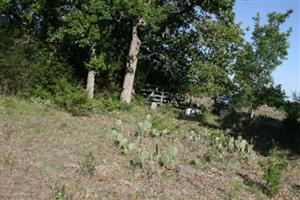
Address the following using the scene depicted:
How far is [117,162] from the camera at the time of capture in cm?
1403

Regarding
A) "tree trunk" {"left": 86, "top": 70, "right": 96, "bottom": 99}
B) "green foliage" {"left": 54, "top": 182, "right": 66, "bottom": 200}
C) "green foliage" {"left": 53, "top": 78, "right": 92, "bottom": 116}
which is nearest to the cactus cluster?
"green foliage" {"left": 53, "top": 78, "right": 92, "bottom": 116}

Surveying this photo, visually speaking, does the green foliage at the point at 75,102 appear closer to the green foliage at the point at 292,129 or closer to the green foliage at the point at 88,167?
the green foliage at the point at 292,129

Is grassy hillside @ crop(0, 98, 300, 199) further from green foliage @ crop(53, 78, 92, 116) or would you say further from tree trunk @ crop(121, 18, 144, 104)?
tree trunk @ crop(121, 18, 144, 104)

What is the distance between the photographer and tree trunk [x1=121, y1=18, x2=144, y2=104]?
94.5ft

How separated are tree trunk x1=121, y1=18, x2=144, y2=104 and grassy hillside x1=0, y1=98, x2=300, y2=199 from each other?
24.3 ft

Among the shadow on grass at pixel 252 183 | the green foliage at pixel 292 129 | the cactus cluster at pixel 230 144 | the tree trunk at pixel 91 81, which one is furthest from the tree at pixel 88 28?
the shadow on grass at pixel 252 183

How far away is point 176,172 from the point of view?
13898mm

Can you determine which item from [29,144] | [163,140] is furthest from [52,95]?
[29,144]

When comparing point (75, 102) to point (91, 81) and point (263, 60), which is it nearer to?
point (91, 81)

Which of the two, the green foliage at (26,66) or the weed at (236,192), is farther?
the green foliage at (26,66)

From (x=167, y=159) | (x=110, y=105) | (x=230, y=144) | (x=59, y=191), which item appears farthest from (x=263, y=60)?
(x=59, y=191)

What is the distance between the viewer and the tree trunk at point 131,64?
28797 mm

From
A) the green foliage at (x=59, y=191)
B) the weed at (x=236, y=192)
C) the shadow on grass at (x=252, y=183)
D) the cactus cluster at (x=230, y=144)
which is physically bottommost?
the green foliage at (x=59, y=191)

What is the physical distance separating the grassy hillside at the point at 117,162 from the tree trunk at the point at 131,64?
24.3 feet
